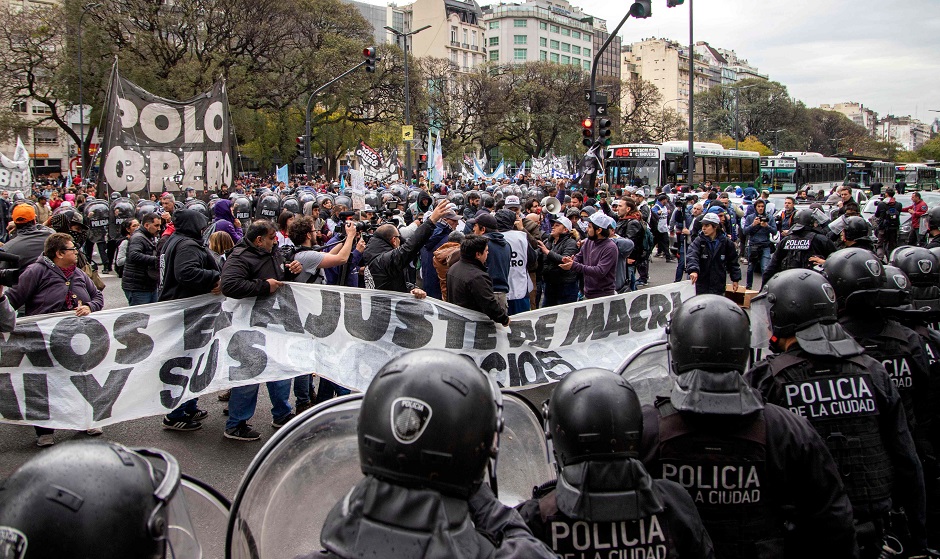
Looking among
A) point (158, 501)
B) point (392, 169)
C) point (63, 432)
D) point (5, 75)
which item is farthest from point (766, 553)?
point (5, 75)

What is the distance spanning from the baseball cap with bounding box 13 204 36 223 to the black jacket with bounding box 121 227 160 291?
1.14 meters

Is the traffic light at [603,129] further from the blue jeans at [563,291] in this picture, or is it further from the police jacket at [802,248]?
the blue jeans at [563,291]

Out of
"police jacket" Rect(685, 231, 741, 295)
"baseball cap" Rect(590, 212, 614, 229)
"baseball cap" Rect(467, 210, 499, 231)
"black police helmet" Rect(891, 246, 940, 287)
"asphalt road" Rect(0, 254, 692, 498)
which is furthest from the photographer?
"police jacket" Rect(685, 231, 741, 295)

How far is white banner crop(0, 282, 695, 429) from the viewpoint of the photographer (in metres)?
5.62

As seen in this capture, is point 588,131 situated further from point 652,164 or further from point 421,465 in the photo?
point 421,465

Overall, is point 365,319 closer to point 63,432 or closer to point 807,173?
point 63,432

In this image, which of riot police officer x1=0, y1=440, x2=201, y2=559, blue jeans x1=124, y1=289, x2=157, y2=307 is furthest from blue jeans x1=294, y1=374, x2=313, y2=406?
riot police officer x1=0, y1=440, x2=201, y2=559

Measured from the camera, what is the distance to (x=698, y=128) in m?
107

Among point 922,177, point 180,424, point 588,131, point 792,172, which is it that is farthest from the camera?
point 922,177

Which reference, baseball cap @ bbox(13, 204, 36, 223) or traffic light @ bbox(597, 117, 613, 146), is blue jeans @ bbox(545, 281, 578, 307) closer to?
baseball cap @ bbox(13, 204, 36, 223)

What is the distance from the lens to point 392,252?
23.7ft

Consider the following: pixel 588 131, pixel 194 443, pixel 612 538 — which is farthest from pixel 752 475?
pixel 588 131

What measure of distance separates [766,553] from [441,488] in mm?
1407

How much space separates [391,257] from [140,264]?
247 centimetres
